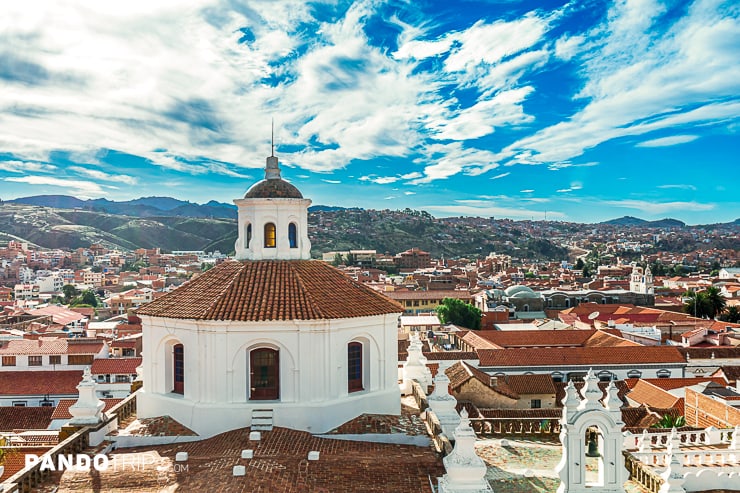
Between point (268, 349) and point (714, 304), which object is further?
point (714, 304)

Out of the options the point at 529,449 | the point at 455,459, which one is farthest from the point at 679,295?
the point at 455,459

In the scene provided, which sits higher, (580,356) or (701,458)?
(701,458)

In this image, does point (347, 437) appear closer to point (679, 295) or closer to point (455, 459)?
point (455, 459)

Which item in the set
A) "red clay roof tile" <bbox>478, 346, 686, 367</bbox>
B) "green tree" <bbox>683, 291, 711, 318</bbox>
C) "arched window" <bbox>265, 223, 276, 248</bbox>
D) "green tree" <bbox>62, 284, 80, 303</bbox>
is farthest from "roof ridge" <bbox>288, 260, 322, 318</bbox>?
"green tree" <bbox>62, 284, 80, 303</bbox>

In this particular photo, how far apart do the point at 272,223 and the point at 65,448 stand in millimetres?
7800

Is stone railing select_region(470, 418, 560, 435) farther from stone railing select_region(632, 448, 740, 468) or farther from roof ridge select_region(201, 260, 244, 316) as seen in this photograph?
roof ridge select_region(201, 260, 244, 316)

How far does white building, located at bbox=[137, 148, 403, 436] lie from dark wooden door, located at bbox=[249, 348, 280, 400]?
0.03 meters

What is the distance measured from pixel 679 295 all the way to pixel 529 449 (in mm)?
99235

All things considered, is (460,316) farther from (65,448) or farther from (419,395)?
(65,448)

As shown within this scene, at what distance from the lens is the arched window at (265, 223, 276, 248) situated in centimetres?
1825

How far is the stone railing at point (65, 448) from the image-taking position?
11.7 meters

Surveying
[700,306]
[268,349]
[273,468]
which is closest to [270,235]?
[268,349]

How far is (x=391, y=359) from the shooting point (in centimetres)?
1744

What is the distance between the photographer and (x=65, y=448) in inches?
535
